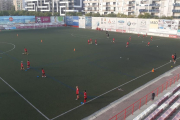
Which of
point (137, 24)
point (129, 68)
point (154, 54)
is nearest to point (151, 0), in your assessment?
point (137, 24)

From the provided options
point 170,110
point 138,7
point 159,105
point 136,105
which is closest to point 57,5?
point 138,7

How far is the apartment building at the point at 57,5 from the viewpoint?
13250cm

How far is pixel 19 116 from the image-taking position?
12695mm

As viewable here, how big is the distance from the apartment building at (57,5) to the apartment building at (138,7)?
2171 cm

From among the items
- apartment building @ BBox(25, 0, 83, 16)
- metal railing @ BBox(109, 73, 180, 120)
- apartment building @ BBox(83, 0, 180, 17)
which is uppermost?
apartment building @ BBox(25, 0, 83, 16)

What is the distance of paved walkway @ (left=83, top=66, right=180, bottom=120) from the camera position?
42.0 ft

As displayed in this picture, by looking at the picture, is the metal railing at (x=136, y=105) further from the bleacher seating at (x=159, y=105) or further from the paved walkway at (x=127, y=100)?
the bleacher seating at (x=159, y=105)

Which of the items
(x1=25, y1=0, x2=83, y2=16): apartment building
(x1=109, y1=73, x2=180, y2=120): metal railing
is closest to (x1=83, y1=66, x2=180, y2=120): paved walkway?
(x1=109, y1=73, x2=180, y2=120): metal railing

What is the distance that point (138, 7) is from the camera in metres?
93.6

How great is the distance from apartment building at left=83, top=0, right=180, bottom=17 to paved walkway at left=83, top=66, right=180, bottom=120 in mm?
70926

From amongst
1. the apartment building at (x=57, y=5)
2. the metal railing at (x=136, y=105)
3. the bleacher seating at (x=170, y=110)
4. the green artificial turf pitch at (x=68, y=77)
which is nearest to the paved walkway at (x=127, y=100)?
the metal railing at (x=136, y=105)

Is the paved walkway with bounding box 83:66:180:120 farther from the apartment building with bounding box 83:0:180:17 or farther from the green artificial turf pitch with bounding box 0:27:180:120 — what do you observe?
the apartment building with bounding box 83:0:180:17

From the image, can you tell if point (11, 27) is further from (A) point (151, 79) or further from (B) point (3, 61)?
(A) point (151, 79)

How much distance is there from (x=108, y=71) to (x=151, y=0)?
81.7m
